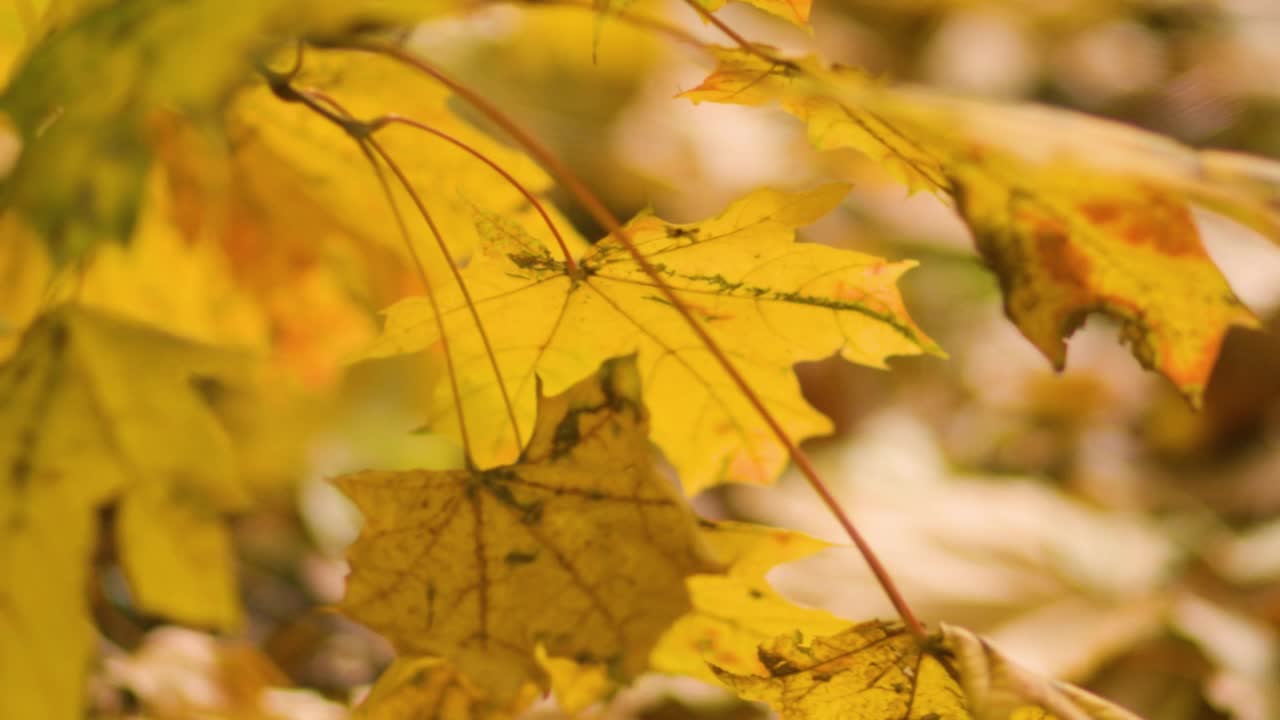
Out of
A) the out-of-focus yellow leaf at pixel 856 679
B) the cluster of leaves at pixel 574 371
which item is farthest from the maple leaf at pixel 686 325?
the out-of-focus yellow leaf at pixel 856 679

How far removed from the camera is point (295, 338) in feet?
3.86

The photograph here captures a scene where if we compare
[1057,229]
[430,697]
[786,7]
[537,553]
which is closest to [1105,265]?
[1057,229]

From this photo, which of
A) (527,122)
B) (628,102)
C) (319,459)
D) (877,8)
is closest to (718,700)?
(319,459)

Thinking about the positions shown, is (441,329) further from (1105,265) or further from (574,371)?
(1105,265)

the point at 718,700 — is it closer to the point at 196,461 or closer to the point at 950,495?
the point at 196,461

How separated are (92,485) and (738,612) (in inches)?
16.3

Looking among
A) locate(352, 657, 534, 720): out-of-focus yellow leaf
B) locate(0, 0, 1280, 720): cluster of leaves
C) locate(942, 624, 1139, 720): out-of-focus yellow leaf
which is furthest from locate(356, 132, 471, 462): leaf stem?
locate(942, 624, 1139, 720): out-of-focus yellow leaf

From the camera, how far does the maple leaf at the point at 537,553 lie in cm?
51

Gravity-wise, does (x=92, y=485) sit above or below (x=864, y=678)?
above

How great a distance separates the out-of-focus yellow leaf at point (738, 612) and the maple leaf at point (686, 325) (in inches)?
2.4

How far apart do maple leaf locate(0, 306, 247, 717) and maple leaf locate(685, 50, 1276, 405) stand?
40cm

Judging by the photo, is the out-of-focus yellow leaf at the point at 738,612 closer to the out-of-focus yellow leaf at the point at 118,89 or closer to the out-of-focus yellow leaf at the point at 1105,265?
the out-of-focus yellow leaf at the point at 1105,265

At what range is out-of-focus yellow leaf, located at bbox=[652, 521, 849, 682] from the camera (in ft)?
1.87

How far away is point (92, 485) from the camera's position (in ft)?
1.89
